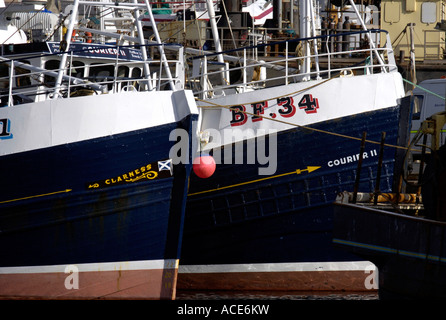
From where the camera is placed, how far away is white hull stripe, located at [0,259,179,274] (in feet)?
42.6

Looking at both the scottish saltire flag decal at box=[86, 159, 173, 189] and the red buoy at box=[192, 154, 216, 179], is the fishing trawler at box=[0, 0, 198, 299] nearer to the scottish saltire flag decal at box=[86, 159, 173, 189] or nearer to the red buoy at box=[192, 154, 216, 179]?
the scottish saltire flag decal at box=[86, 159, 173, 189]

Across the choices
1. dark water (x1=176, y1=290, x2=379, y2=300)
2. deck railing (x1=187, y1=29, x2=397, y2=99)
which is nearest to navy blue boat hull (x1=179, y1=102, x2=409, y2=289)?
dark water (x1=176, y1=290, x2=379, y2=300)

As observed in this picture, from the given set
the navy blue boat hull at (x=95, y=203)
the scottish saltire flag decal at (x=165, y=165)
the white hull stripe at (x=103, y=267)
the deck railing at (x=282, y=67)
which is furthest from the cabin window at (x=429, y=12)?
the white hull stripe at (x=103, y=267)

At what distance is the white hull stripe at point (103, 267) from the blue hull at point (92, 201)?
0.07 metres

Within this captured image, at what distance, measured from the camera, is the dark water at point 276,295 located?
49.3 ft

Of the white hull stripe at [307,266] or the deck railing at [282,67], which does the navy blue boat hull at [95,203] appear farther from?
the white hull stripe at [307,266]

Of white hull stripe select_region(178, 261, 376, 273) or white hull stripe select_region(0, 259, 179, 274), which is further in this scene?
white hull stripe select_region(178, 261, 376, 273)

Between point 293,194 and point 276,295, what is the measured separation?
184cm

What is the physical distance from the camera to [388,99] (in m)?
14.9

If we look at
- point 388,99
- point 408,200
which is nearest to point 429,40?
point 388,99

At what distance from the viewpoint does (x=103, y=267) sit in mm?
13133

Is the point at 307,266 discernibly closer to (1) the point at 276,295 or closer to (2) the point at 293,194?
(1) the point at 276,295

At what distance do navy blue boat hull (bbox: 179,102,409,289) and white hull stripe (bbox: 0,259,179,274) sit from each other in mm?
2208
